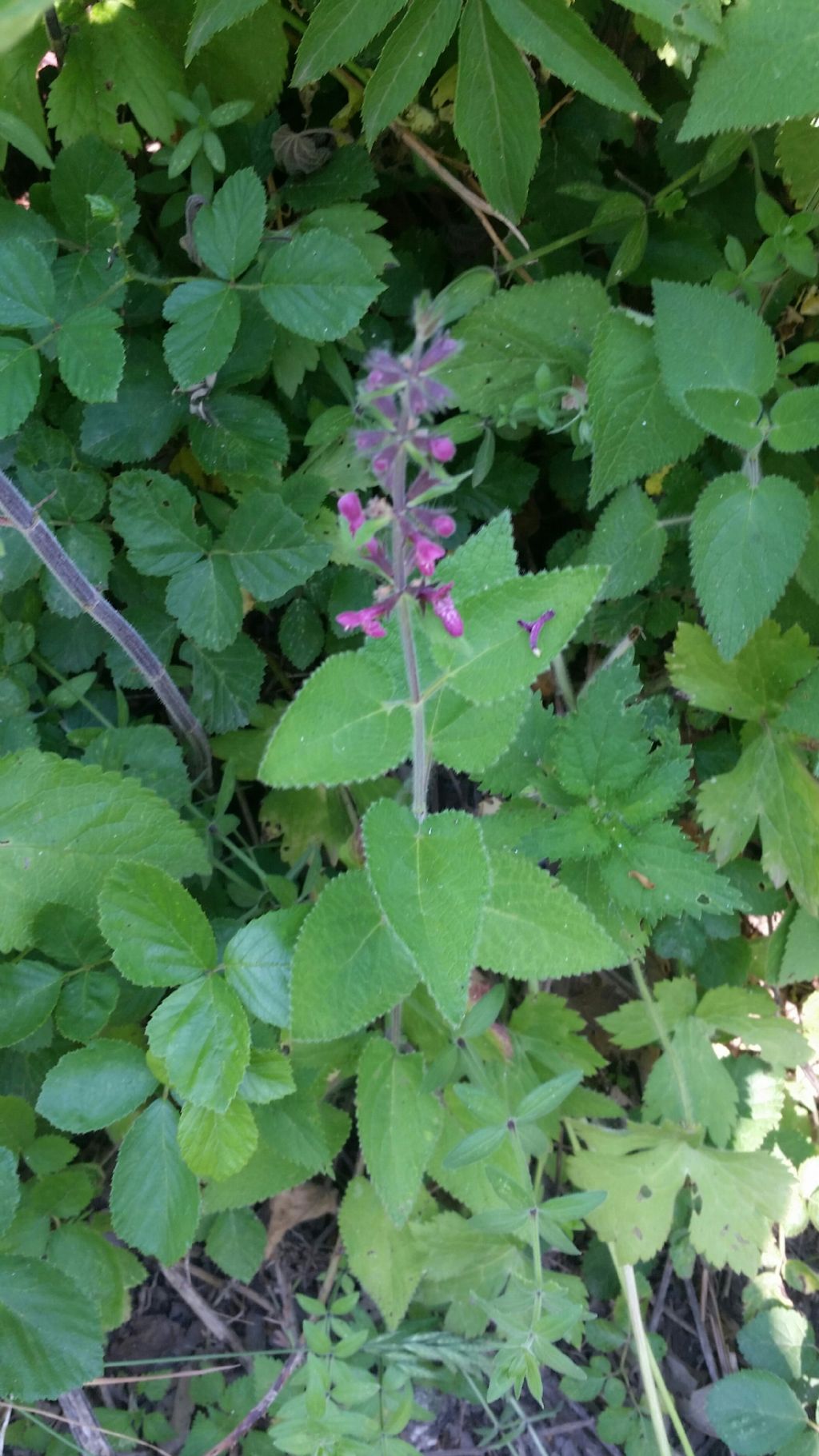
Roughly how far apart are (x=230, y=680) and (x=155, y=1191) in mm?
933

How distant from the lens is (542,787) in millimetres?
1638

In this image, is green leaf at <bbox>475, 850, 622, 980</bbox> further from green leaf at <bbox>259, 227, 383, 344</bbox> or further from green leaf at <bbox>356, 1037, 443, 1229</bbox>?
→ green leaf at <bbox>259, 227, 383, 344</bbox>

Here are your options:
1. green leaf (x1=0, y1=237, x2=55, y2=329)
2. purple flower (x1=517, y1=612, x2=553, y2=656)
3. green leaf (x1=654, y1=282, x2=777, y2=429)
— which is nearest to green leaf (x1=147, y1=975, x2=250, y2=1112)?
purple flower (x1=517, y1=612, x2=553, y2=656)

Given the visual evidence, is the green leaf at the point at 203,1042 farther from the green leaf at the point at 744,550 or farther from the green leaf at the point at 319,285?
the green leaf at the point at 319,285

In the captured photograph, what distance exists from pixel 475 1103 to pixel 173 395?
1382 mm

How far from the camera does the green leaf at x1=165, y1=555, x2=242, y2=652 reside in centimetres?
174

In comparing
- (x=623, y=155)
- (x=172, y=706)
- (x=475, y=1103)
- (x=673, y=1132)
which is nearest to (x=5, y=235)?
(x=172, y=706)

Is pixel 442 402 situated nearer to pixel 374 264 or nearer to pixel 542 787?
pixel 542 787

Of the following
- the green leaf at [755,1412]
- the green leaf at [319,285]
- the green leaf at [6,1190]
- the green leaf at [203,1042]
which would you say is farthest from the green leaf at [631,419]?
→ the green leaf at [755,1412]

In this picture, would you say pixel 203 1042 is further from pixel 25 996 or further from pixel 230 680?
pixel 230 680

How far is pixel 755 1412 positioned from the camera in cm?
199

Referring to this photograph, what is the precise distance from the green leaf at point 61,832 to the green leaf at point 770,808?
1.05 metres

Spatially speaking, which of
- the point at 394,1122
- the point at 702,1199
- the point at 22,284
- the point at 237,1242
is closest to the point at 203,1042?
the point at 394,1122

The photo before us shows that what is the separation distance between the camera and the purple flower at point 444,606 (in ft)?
3.07
